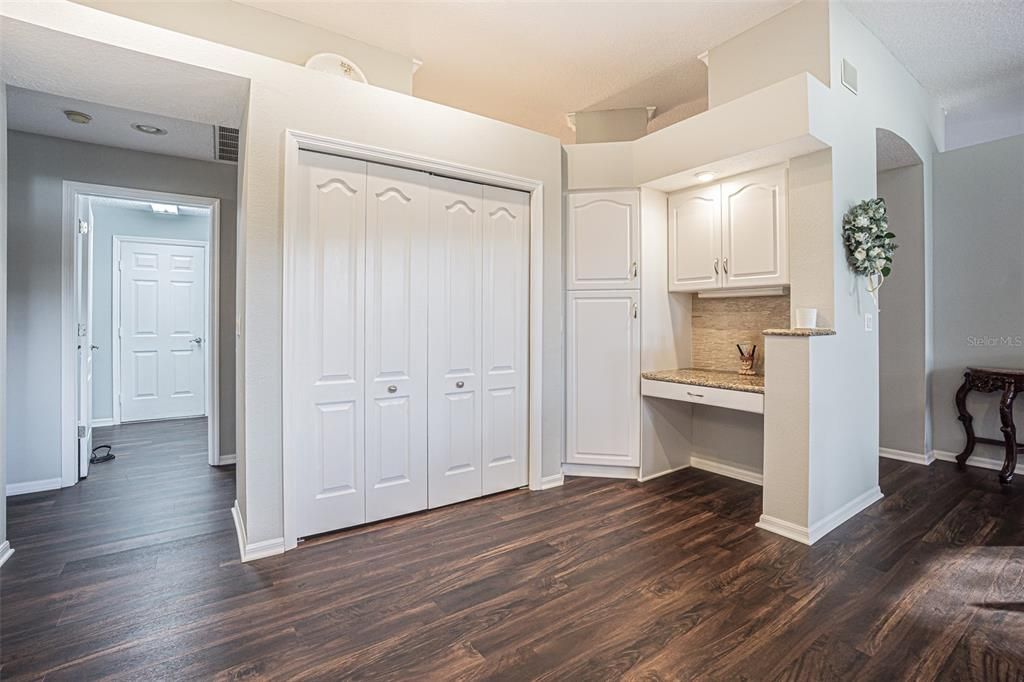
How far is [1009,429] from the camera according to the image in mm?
3674

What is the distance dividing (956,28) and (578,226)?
2735 mm

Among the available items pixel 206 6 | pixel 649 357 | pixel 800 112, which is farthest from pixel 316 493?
pixel 800 112

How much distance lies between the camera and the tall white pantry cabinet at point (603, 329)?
3658 mm

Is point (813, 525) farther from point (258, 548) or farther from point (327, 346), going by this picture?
point (258, 548)

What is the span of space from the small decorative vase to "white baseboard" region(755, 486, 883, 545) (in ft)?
3.31

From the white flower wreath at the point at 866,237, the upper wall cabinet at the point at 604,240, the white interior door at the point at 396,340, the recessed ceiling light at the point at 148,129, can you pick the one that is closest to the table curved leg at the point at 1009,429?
the white flower wreath at the point at 866,237

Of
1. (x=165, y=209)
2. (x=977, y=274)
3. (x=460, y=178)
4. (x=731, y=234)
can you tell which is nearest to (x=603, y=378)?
(x=731, y=234)

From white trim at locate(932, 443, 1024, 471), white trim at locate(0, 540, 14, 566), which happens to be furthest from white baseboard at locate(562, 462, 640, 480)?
white trim at locate(0, 540, 14, 566)

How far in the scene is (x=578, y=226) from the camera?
3.73 metres

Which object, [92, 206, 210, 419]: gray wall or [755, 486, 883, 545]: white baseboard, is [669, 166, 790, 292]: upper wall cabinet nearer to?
A: [755, 486, 883, 545]: white baseboard

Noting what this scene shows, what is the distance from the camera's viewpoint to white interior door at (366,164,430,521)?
2.86 metres

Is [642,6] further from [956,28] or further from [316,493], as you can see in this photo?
[316,493]

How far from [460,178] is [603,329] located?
59.9 inches

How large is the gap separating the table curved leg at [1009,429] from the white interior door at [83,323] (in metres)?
7.01
